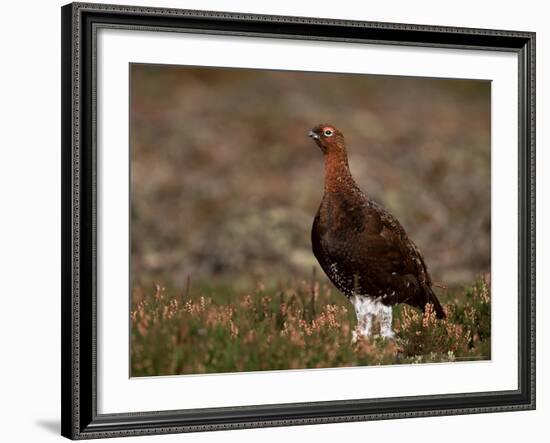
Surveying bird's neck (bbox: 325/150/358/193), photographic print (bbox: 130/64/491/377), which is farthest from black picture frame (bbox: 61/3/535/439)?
bird's neck (bbox: 325/150/358/193)

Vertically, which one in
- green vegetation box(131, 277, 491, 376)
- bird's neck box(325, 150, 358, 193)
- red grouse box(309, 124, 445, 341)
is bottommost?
green vegetation box(131, 277, 491, 376)

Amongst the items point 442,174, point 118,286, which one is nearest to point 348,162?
point 442,174

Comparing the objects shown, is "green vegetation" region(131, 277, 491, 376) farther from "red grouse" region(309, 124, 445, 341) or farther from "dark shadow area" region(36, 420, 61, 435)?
"dark shadow area" region(36, 420, 61, 435)

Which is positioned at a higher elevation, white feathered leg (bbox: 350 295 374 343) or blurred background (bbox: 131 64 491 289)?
blurred background (bbox: 131 64 491 289)

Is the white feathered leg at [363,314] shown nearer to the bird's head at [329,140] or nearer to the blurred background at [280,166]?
the blurred background at [280,166]

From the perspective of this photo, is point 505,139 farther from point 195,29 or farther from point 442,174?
point 195,29

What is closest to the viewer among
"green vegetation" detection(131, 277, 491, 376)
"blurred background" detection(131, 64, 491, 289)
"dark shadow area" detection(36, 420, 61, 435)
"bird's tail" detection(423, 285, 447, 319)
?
"dark shadow area" detection(36, 420, 61, 435)

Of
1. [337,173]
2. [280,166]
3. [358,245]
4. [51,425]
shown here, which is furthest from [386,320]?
[51,425]

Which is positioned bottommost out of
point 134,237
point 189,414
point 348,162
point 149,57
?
point 189,414
